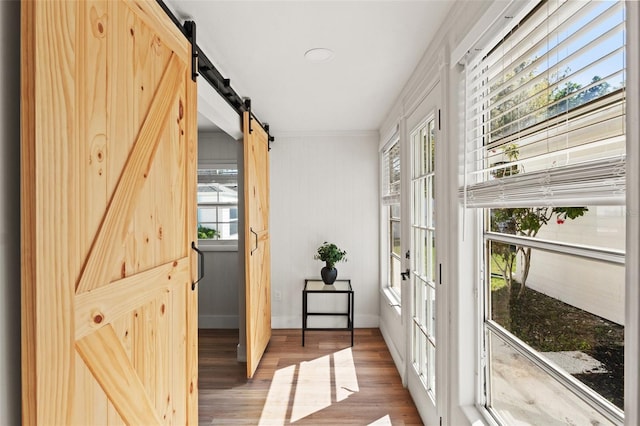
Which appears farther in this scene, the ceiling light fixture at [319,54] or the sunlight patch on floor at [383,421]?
the sunlight patch on floor at [383,421]

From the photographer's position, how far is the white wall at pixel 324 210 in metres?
4.24

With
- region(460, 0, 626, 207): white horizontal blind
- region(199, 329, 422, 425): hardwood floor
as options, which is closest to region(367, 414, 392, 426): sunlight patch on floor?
region(199, 329, 422, 425): hardwood floor

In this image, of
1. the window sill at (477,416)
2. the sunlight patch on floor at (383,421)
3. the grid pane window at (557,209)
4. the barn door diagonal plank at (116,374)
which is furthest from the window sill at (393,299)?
the barn door diagonal plank at (116,374)

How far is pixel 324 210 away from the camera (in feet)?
14.0

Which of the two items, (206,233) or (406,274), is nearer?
(406,274)

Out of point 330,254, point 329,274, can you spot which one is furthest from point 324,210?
point 329,274

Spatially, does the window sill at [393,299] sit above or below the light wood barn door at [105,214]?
below

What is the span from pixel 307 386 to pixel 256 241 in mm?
1287

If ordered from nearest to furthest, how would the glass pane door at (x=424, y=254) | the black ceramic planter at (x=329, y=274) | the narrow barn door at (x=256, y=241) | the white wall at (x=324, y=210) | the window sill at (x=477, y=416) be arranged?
1. the window sill at (x=477, y=416)
2. the glass pane door at (x=424, y=254)
3. the narrow barn door at (x=256, y=241)
4. the black ceramic planter at (x=329, y=274)
5. the white wall at (x=324, y=210)

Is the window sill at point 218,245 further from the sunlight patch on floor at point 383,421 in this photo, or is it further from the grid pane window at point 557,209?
the grid pane window at point 557,209

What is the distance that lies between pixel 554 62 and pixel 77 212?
1.38m

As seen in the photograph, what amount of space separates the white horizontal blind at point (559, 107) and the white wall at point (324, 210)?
2.78m

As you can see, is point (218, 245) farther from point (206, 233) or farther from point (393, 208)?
point (393, 208)

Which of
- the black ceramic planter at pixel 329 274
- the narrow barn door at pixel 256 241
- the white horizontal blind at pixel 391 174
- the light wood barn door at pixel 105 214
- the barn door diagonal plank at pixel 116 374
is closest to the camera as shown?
the light wood barn door at pixel 105 214
